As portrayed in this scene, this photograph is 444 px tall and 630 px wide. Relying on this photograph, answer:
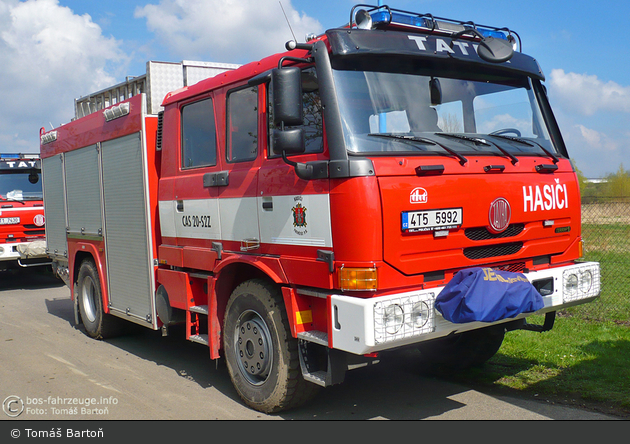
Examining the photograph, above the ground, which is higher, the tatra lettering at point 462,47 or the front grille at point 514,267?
the tatra lettering at point 462,47

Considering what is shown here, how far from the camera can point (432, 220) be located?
13.4 ft

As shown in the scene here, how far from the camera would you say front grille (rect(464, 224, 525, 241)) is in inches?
169

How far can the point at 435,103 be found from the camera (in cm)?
452

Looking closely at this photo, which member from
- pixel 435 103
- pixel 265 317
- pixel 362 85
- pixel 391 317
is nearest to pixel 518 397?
pixel 391 317

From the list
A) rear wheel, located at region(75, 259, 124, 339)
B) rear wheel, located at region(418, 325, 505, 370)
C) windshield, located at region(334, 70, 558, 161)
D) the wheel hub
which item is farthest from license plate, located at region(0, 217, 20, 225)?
windshield, located at region(334, 70, 558, 161)

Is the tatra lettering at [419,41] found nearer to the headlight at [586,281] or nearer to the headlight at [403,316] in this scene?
the headlight at [403,316]

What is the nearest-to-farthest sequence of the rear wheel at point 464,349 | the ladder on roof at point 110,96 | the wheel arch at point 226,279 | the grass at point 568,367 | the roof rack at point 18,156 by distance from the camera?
the grass at point 568,367 → the wheel arch at point 226,279 → the rear wheel at point 464,349 → the ladder on roof at point 110,96 → the roof rack at point 18,156

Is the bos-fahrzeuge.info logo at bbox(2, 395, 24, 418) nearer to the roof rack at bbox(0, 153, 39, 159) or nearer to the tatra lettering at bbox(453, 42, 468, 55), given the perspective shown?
the tatra lettering at bbox(453, 42, 468, 55)

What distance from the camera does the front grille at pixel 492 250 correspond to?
434cm

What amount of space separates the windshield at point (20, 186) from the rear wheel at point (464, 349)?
10.2 meters

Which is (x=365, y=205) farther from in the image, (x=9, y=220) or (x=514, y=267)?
(x=9, y=220)

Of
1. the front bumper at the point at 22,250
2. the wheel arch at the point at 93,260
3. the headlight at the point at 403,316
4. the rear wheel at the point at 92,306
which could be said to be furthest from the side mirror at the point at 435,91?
the front bumper at the point at 22,250

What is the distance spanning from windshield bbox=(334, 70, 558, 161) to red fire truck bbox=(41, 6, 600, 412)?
1cm
